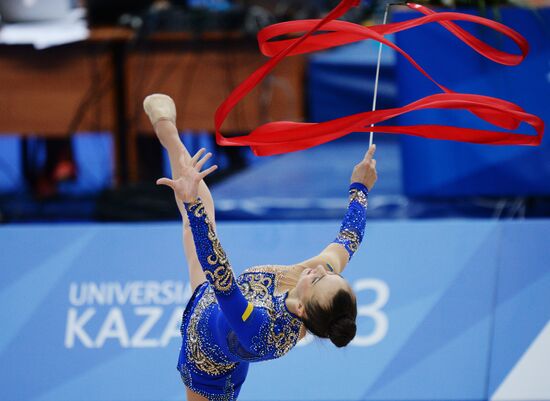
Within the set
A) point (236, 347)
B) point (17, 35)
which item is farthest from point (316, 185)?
point (236, 347)

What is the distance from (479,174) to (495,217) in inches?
11.6

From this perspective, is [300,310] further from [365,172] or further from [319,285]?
[365,172]

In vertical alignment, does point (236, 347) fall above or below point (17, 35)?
below

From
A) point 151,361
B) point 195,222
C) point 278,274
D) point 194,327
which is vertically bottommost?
point 151,361

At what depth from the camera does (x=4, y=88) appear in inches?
217

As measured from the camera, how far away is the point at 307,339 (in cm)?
373

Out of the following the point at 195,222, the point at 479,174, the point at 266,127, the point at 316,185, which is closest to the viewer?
the point at 195,222

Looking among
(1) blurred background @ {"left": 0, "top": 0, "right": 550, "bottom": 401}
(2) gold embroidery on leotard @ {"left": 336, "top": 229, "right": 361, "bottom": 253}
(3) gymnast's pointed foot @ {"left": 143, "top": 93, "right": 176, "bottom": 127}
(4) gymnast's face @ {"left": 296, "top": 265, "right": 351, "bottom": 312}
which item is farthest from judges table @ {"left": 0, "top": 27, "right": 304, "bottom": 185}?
(4) gymnast's face @ {"left": 296, "top": 265, "right": 351, "bottom": 312}

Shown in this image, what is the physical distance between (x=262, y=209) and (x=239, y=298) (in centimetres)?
249

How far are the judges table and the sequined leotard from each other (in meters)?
2.55

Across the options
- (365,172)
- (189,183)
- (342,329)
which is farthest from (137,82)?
(342,329)

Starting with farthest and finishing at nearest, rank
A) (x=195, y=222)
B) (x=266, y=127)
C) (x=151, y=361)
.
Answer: (x=151, y=361) → (x=266, y=127) → (x=195, y=222)

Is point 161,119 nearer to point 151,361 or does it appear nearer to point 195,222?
point 195,222

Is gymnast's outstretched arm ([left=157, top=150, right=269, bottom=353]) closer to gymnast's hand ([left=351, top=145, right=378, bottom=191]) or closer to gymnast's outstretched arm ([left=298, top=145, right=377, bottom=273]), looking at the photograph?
gymnast's outstretched arm ([left=298, top=145, right=377, bottom=273])
